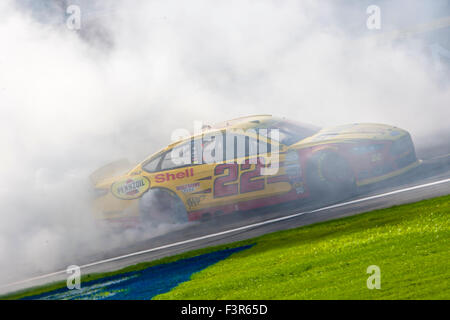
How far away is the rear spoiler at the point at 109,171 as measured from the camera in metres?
10.9

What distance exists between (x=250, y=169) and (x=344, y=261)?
3.85m

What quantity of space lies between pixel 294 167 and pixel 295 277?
3.73 meters

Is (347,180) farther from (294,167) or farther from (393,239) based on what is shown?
(393,239)

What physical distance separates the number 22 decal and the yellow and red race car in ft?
0.05

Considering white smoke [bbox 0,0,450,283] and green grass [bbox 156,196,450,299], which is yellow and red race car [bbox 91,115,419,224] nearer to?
A: green grass [bbox 156,196,450,299]

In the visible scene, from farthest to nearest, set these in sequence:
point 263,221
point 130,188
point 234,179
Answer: point 130,188 < point 234,179 < point 263,221

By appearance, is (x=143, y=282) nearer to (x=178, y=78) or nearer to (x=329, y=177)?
(x=329, y=177)

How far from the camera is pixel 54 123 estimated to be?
49.5ft

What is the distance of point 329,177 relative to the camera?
944cm

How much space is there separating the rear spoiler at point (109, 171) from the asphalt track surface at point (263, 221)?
148cm

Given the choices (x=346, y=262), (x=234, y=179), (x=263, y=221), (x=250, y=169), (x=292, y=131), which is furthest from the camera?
(x=292, y=131)

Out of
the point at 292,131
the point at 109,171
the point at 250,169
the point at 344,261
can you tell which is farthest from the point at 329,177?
the point at 109,171

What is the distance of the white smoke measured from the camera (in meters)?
14.6
